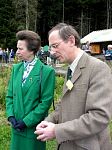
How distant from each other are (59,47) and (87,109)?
0.47 meters

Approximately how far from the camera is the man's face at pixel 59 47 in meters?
2.66

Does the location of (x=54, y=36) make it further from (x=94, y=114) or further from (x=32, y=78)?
(x=32, y=78)

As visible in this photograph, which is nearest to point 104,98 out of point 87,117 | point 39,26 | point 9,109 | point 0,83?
point 87,117

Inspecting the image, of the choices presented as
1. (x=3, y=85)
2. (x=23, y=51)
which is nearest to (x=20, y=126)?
(x=23, y=51)

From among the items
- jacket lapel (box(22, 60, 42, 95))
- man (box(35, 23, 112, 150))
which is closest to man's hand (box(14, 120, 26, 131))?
jacket lapel (box(22, 60, 42, 95))

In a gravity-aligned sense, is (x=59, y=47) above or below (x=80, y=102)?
above

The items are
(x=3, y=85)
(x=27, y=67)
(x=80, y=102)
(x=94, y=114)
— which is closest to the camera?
(x=94, y=114)

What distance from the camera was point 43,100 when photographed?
3783 millimetres

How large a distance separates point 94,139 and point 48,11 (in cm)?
5813

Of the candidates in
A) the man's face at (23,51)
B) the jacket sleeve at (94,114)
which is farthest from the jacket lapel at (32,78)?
the jacket sleeve at (94,114)

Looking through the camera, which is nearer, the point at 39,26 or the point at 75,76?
the point at 75,76

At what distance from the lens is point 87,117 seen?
252 cm

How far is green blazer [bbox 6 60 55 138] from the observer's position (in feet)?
12.4

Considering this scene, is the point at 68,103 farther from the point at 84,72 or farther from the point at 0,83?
the point at 0,83
